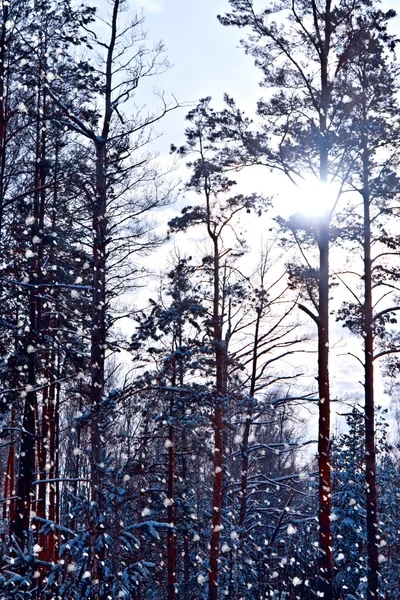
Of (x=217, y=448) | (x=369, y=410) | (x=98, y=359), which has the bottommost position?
(x=217, y=448)

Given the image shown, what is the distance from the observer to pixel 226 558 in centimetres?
1730

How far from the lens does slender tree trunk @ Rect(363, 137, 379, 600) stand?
13.0 metres

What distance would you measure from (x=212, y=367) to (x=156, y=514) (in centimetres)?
802

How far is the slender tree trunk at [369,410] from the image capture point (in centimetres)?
1297

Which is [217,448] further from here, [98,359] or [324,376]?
[98,359]

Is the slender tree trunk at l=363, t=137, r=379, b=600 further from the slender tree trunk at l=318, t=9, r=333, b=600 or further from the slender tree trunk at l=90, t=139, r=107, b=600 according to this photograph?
the slender tree trunk at l=90, t=139, r=107, b=600

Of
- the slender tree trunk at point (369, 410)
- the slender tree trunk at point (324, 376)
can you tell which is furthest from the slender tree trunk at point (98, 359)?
the slender tree trunk at point (369, 410)

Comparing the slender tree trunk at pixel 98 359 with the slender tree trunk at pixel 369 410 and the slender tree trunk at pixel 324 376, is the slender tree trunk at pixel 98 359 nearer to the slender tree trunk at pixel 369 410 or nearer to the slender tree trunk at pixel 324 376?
the slender tree trunk at pixel 324 376

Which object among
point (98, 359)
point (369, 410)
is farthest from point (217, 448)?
point (98, 359)

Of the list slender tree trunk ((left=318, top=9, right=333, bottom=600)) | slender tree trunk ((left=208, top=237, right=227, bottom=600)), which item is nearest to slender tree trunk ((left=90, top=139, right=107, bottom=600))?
slender tree trunk ((left=208, top=237, right=227, bottom=600))

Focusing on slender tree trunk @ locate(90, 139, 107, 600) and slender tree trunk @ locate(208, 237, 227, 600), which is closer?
slender tree trunk @ locate(90, 139, 107, 600)

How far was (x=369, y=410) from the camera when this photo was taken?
44.3ft

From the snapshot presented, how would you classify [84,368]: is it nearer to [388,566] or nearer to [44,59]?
[44,59]

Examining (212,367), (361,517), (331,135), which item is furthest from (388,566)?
(331,135)
